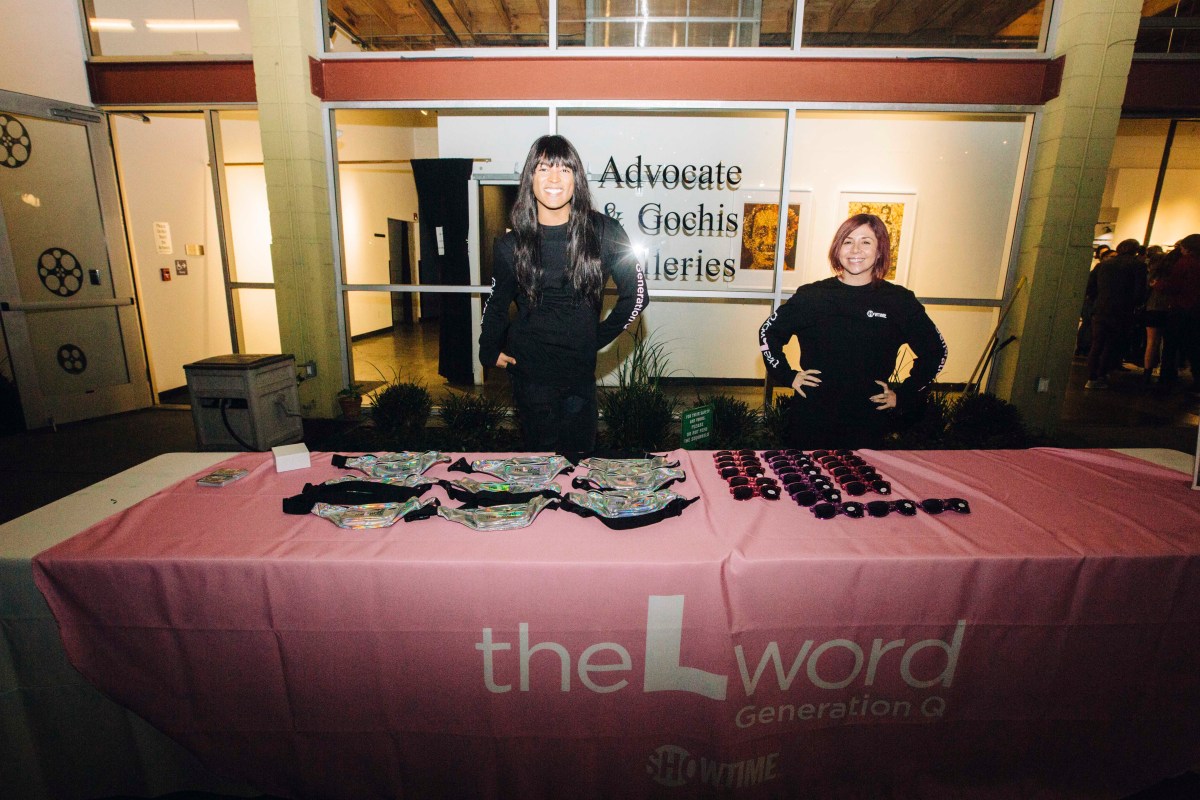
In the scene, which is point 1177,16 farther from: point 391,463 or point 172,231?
point 172,231

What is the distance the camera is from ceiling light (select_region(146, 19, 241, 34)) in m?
5.28

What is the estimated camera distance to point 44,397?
476cm

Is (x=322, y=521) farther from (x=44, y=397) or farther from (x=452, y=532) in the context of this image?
(x=44, y=397)

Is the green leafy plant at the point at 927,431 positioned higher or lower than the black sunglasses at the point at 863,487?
lower

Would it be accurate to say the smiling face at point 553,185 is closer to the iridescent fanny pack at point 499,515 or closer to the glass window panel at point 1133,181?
the iridescent fanny pack at point 499,515

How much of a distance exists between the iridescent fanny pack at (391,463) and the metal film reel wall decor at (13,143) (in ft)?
17.4

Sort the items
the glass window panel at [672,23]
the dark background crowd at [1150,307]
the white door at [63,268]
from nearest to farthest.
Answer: the white door at [63,268]
the glass window panel at [672,23]
the dark background crowd at [1150,307]

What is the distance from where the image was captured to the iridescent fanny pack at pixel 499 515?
1.34m

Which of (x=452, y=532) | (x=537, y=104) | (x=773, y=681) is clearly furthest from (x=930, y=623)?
(x=537, y=104)

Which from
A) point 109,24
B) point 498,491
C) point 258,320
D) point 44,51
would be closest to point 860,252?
point 498,491

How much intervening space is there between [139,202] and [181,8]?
1.99 meters

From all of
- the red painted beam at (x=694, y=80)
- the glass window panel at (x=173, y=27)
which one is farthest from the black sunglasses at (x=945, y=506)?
the glass window panel at (x=173, y=27)

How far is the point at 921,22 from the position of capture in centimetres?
648

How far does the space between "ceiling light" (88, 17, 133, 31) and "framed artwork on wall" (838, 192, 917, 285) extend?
7602mm
